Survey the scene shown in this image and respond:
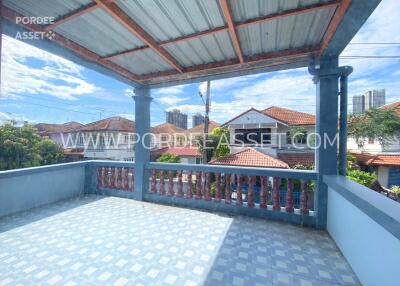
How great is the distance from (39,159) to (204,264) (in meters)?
17.2

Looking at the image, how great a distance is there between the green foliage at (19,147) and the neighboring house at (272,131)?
14074mm

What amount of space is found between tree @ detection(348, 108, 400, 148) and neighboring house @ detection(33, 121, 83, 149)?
76.5ft

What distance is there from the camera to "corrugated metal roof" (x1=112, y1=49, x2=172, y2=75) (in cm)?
301

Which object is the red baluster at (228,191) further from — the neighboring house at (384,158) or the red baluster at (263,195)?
the neighboring house at (384,158)

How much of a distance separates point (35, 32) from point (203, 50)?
2.05 m

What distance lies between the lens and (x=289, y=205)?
3.07m

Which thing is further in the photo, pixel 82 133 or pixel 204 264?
pixel 82 133

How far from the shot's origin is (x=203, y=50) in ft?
9.49

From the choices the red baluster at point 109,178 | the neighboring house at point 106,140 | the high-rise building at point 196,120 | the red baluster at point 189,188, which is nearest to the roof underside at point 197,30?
the red baluster at point 189,188

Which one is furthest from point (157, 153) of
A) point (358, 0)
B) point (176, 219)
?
point (358, 0)

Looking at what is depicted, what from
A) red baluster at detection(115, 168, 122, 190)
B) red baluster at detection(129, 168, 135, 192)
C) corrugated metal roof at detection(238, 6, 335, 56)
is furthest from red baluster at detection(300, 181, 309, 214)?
red baluster at detection(115, 168, 122, 190)

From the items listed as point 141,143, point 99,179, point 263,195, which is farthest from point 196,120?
point 263,195

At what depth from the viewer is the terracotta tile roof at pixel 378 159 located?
1133 cm

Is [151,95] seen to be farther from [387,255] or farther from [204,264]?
[387,255]
